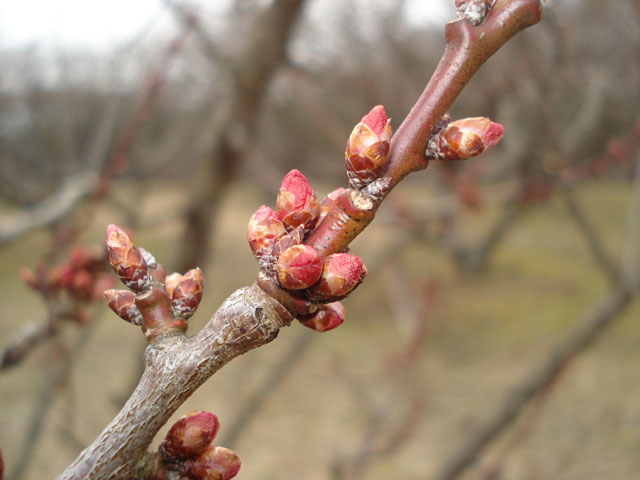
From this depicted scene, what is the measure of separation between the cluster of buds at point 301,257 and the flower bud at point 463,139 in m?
0.12

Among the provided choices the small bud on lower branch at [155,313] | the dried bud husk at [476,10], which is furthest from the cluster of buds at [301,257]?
the dried bud husk at [476,10]

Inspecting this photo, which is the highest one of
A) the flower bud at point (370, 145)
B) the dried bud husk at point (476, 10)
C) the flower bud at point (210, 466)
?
the dried bud husk at point (476, 10)

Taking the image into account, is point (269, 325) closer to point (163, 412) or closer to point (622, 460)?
point (163, 412)

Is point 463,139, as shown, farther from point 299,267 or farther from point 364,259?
point 364,259

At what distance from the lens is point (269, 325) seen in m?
0.55

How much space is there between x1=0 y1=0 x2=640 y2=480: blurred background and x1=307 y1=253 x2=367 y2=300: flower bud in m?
0.81

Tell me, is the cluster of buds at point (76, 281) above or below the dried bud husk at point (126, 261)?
above

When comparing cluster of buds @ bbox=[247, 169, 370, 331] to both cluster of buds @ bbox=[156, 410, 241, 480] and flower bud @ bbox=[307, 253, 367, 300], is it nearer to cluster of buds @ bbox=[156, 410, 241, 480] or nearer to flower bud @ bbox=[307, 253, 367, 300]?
flower bud @ bbox=[307, 253, 367, 300]

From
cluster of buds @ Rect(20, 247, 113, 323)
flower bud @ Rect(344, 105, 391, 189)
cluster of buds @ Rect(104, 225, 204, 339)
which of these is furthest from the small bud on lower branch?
cluster of buds @ Rect(20, 247, 113, 323)

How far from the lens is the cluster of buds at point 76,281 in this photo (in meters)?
1.23

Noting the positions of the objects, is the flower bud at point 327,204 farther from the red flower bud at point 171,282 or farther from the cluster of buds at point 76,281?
the cluster of buds at point 76,281

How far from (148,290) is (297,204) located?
184mm

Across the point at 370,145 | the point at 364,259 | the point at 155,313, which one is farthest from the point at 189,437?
the point at 364,259

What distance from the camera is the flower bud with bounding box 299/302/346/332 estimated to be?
0.63m
